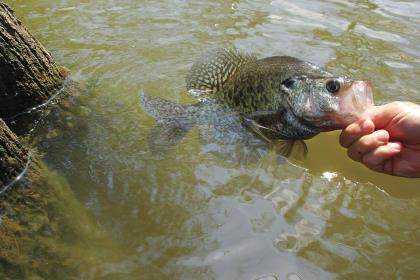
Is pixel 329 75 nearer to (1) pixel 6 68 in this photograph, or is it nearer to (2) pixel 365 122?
(2) pixel 365 122

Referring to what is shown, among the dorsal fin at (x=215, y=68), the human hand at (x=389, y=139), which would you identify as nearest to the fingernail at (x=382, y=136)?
the human hand at (x=389, y=139)

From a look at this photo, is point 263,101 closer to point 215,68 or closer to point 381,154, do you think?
point 215,68

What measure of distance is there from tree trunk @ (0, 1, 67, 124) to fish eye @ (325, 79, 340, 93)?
254 centimetres

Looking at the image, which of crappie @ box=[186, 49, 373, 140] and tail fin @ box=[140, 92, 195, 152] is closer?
crappie @ box=[186, 49, 373, 140]

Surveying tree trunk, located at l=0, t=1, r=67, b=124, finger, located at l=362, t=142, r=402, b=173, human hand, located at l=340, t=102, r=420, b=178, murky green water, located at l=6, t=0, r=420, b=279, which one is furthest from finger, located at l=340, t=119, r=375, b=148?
tree trunk, located at l=0, t=1, r=67, b=124

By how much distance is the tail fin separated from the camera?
3670mm

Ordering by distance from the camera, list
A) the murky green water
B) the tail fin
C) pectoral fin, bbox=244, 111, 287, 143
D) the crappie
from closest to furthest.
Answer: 1. the murky green water
2. the crappie
3. pectoral fin, bbox=244, 111, 287, 143
4. the tail fin

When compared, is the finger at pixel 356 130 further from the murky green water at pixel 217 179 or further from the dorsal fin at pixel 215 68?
the dorsal fin at pixel 215 68

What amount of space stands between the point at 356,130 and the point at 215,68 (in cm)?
152

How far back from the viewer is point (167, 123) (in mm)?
3752

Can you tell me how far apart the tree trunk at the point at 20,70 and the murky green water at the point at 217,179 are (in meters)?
0.35

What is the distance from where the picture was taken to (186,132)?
3758 mm

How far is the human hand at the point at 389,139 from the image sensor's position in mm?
2920

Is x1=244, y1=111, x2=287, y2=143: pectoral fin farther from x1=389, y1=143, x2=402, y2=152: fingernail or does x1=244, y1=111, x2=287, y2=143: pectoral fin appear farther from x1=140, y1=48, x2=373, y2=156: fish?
x1=389, y1=143, x2=402, y2=152: fingernail
